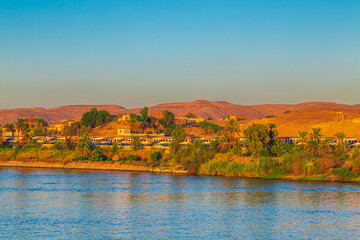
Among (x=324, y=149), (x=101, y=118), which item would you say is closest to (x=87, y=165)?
(x=324, y=149)

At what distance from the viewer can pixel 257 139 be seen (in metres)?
70.8

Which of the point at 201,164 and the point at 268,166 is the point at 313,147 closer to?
the point at 268,166

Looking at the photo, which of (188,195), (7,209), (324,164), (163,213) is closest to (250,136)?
(324,164)

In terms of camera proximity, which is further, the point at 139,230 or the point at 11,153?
the point at 11,153

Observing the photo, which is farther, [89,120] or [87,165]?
[89,120]

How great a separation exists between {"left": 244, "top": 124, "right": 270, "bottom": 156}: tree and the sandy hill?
125ft

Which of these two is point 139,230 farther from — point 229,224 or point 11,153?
point 11,153

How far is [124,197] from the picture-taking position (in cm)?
4688

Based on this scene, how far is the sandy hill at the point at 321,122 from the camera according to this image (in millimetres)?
106750

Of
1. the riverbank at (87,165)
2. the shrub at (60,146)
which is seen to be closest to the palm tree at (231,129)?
the riverbank at (87,165)

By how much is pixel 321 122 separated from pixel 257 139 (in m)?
53.2

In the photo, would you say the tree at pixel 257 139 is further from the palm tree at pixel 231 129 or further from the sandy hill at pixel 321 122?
the sandy hill at pixel 321 122

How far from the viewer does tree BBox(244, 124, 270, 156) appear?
231 ft

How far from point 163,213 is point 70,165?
47.1 m
